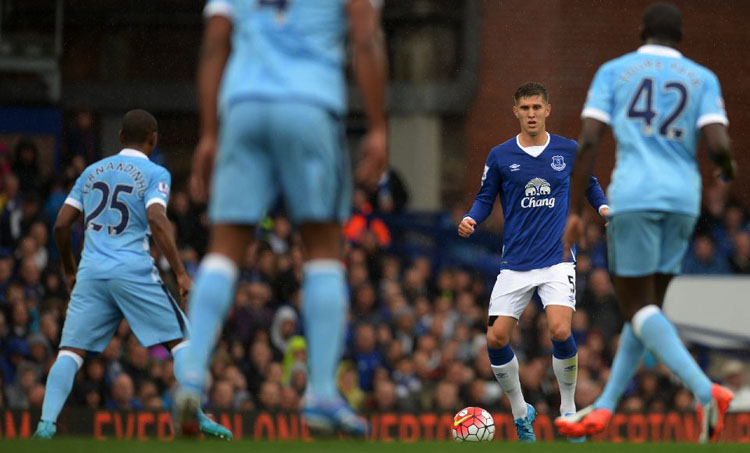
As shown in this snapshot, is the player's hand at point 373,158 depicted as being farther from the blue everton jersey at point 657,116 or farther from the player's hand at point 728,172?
the player's hand at point 728,172

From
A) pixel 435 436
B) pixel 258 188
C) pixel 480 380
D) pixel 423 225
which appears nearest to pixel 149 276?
pixel 258 188

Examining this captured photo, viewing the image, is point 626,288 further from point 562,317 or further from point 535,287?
point 535,287

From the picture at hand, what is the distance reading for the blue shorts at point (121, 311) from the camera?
30.1 ft

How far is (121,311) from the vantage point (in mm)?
9258

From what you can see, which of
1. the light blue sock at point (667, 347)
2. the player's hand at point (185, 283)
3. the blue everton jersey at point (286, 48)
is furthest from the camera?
the player's hand at point (185, 283)

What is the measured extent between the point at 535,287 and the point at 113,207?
3.09 meters

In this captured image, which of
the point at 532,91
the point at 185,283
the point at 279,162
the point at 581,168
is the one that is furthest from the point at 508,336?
the point at 279,162

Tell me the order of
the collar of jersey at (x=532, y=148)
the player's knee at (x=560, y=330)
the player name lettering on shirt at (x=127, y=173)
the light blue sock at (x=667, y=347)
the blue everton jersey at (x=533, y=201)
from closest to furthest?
the light blue sock at (x=667, y=347) < the player name lettering on shirt at (x=127, y=173) < the player's knee at (x=560, y=330) < the blue everton jersey at (x=533, y=201) < the collar of jersey at (x=532, y=148)

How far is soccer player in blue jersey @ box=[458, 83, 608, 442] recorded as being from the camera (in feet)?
32.2

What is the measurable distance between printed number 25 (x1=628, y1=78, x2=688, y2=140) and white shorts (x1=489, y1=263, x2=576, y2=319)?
3036mm

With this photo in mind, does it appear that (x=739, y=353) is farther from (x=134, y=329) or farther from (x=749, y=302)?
(x=134, y=329)

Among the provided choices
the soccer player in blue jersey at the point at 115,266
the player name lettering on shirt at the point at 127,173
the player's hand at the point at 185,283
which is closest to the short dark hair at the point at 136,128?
the soccer player in blue jersey at the point at 115,266

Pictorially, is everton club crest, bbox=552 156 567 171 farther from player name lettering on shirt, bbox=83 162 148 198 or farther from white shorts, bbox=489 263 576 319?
player name lettering on shirt, bbox=83 162 148 198

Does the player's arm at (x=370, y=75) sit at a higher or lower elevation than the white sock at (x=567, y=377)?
higher
